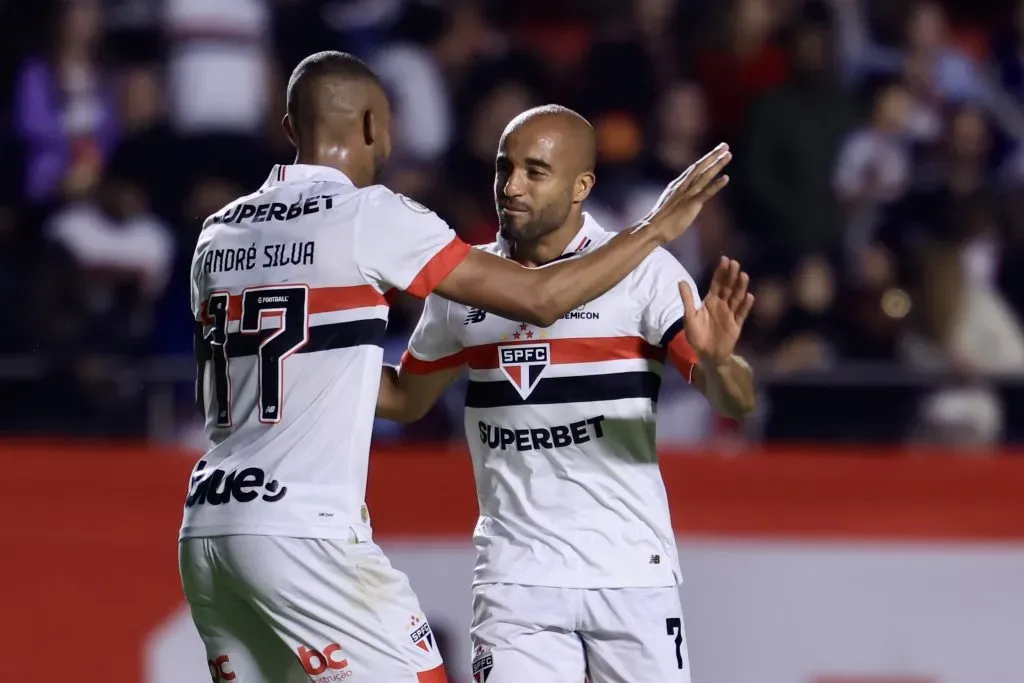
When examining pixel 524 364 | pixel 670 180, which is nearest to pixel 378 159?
pixel 524 364

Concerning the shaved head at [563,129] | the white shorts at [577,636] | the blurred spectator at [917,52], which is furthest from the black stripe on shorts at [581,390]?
the blurred spectator at [917,52]

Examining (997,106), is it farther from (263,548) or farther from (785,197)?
(263,548)

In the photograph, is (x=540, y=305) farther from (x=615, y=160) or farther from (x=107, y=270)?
(x=107, y=270)

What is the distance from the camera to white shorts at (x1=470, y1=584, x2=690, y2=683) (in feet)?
14.7

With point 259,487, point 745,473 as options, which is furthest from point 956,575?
point 259,487

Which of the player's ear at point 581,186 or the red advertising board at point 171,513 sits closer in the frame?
the player's ear at point 581,186

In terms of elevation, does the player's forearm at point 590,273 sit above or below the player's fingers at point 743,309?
above

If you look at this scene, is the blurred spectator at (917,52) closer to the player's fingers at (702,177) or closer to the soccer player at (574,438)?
the soccer player at (574,438)

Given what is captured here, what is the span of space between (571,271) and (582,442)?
23.4 inches

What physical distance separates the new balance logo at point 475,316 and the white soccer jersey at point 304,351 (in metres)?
0.57

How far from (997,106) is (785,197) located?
7.45 ft

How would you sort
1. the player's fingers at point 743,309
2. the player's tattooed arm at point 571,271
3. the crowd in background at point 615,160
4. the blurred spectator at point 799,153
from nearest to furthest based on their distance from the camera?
the player's tattooed arm at point 571,271 → the player's fingers at point 743,309 → the crowd in background at point 615,160 → the blurred spectator at point 799,153

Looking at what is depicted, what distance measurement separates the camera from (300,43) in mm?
9594

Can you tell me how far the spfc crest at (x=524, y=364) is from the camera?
15.2 ft
